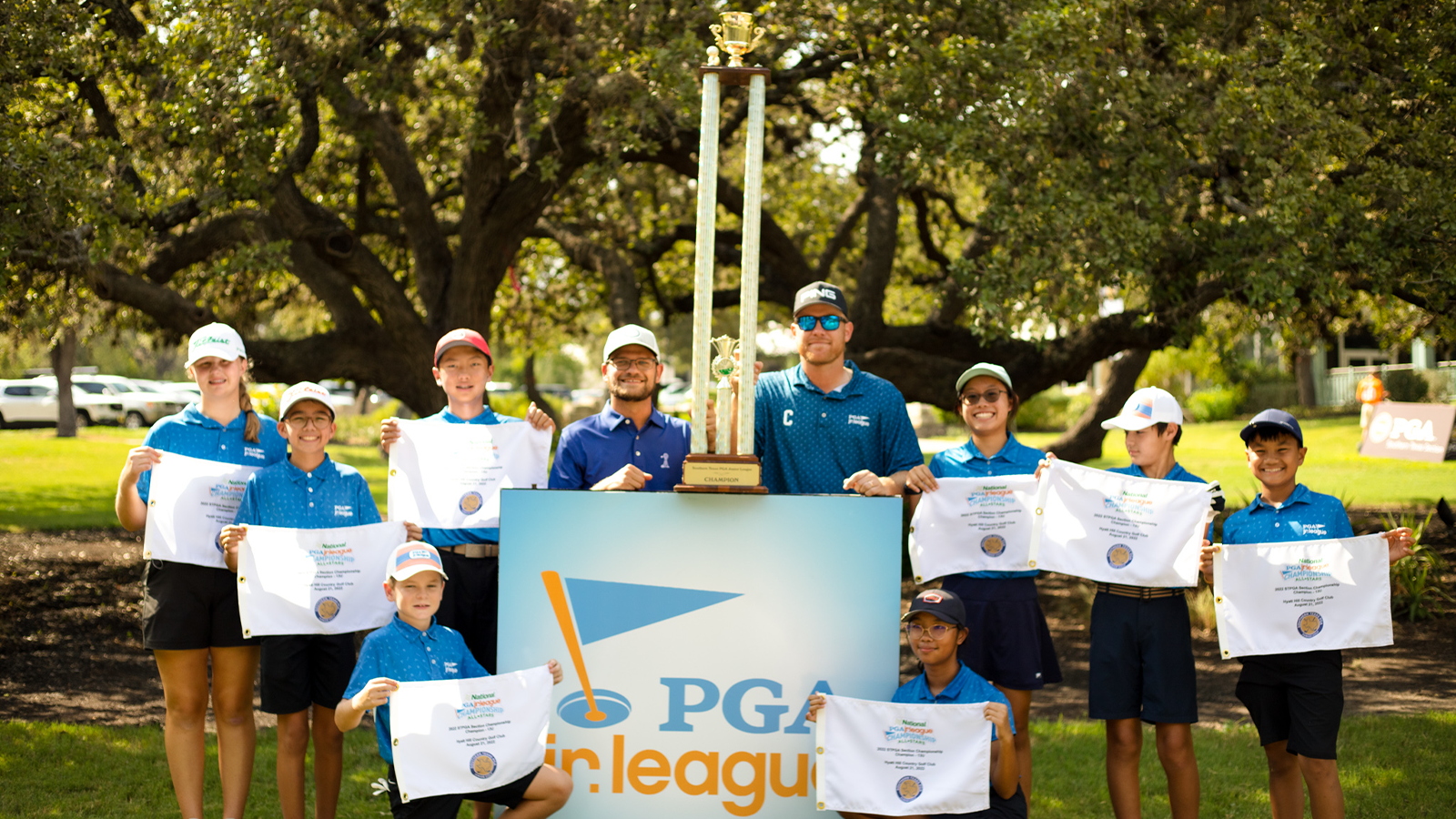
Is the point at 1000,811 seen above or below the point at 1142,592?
below

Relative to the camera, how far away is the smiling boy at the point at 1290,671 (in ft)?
15.1

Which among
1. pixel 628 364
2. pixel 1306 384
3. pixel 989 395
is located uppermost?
pixel 1306 384

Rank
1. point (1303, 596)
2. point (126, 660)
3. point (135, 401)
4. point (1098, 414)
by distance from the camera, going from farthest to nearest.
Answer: point (135, 401) → point (1098, 414) → point (126, 660) → point (1303, 596)

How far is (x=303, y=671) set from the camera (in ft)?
15.8

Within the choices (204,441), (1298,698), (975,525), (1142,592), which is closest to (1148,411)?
(1142,592)

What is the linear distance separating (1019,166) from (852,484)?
461 centimetres

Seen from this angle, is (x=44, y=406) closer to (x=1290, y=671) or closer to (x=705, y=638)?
(x=705, y=638)

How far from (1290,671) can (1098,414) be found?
336 inches

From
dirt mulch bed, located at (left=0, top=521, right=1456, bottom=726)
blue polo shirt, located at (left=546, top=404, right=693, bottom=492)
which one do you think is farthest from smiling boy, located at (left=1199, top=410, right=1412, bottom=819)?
dirt mulch bed, located at (left=0, top=521, right=1456, bottom=726)

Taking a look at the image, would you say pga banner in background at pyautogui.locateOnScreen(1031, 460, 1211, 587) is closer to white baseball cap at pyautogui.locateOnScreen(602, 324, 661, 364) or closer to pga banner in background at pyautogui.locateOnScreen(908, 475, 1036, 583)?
pga banner in background at pyautogui.locateOnScreen(908, 475, 1036, 583)

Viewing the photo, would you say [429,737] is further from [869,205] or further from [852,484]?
[869,205]

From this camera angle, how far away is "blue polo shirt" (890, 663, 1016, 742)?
4285 mm

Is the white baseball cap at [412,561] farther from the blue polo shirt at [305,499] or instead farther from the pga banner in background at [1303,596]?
the pga banner in background at [1303,596]

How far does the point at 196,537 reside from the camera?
4777 mm
